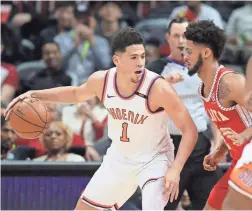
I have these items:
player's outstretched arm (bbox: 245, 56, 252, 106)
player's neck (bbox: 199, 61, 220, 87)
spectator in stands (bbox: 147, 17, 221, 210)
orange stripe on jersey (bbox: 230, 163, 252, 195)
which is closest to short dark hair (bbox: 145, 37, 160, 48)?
spectator in stands (bbox: 147, 17, 221, 210)

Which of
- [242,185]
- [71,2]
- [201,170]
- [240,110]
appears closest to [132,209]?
[201,170]

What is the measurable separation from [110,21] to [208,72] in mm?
5162

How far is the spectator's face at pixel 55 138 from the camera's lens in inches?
300

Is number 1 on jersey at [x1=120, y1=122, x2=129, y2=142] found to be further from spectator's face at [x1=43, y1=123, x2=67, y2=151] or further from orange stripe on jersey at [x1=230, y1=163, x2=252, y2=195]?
spectator's face at [x1=43, y1=123, x2=67, y2=151]

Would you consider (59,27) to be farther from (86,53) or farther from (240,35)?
(240,35)

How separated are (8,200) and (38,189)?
32cm

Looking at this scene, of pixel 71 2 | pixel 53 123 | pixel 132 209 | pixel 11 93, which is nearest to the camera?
pixel 132 209

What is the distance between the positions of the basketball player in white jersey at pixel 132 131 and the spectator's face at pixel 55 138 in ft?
6.31

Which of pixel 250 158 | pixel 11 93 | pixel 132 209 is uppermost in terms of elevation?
pixel 250 158

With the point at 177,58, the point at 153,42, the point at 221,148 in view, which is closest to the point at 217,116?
the point at 221,148

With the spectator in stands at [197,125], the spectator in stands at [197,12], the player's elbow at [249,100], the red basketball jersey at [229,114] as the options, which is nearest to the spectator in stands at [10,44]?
the spectator in stands at [197,12]

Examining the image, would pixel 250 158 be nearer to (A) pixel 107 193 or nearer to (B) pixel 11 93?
(A) pixel 107 193

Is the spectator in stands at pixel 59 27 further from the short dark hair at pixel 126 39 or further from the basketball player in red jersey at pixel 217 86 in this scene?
the basketball player in red jersey at pixel 217 86

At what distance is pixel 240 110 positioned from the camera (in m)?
5.30
